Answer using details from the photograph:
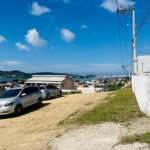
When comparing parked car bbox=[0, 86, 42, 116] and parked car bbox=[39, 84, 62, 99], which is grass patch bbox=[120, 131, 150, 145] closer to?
parked car bbox=[0, 86, 42, 116]

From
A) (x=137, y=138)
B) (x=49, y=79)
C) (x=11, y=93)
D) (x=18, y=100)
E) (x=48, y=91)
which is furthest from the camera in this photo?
(x=49, y=79)

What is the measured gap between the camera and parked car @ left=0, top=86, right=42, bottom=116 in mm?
12773

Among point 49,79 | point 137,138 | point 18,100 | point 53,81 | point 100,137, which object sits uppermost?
point 49,79

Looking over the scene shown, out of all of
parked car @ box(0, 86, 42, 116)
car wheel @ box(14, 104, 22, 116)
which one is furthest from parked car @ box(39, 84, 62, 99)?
car wheel @ box(14, 104, 22, 116)

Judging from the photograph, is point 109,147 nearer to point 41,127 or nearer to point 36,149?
point 36,149

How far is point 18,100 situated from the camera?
13.6 meters

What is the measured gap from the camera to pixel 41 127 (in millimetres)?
9352

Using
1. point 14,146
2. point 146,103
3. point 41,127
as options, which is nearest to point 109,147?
point 14,146

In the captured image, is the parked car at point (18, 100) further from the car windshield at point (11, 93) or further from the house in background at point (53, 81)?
the house in background at point (53, 81)

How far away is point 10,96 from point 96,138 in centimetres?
880

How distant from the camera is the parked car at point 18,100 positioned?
1277 centimetres

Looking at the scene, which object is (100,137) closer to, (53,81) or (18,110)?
(18,110)

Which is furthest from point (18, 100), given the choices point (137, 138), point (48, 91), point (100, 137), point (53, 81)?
point (53, 81)

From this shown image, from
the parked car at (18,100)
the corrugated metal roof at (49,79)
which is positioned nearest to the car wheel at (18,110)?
the parked car at (18,100)
